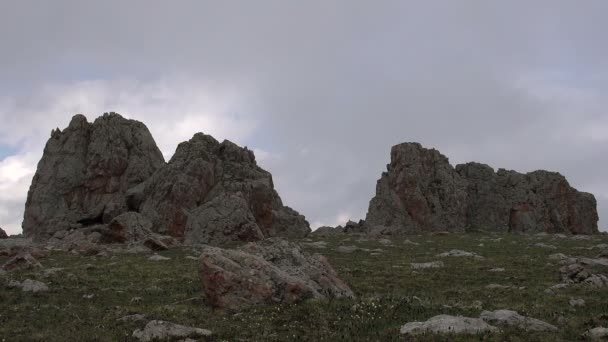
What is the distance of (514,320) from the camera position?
17672 millimetres

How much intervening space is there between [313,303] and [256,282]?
252cm

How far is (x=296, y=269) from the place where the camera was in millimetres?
24703

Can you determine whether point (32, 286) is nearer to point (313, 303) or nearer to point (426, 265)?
point (313, 303)

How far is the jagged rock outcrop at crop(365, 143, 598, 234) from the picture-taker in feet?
251

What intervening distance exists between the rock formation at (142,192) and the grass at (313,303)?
18082mm

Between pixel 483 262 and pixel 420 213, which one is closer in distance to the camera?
Result: pixel 483 262

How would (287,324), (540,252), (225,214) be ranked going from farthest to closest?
(225,214)
(540,252)
(287,324)

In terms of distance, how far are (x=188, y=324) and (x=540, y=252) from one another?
3089 centimetres

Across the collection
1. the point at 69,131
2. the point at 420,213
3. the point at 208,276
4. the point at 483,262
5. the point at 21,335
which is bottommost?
the point at 21,335

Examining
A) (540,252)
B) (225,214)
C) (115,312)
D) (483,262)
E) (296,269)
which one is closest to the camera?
(115,312)

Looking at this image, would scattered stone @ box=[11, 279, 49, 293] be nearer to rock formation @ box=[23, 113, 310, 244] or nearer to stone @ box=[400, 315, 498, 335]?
stone @ box=[400, 315, 498, 335]

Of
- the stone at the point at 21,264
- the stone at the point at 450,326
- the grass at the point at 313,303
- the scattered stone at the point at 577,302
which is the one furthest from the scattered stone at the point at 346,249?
the stone at the point at 450,326

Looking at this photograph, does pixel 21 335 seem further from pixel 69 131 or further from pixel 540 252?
pixel 69 131

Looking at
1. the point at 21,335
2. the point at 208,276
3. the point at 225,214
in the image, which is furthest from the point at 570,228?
the point at 21,335
